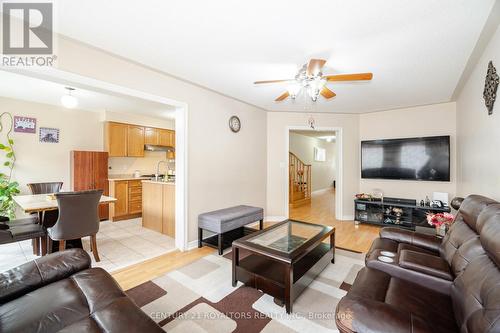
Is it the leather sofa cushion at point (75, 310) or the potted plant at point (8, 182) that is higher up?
the potted plant at point (8, 182)

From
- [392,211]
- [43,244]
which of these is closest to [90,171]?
[43,244]

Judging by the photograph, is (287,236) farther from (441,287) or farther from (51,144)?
(51,144)

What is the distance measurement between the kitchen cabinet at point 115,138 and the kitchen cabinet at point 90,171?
0.23 metres

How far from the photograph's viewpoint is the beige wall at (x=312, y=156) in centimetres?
823

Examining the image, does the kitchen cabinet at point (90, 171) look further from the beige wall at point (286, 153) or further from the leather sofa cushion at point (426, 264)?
Answer: the leather sofa cushion at point (426, 264)

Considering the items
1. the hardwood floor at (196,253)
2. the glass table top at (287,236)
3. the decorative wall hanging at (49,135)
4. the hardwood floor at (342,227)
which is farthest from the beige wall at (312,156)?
the decorative wall hanging at (49,135)

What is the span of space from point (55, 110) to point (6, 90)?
0.84 meters

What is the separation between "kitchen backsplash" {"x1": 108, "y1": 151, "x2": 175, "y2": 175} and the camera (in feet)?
17.1

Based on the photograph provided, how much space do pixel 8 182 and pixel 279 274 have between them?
5017 millimetres

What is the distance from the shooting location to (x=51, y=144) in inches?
171

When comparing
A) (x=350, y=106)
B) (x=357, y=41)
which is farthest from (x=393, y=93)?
(x=357, y=41)

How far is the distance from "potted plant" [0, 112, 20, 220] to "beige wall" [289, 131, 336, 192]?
23.1ft

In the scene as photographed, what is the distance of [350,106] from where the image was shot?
168 inches

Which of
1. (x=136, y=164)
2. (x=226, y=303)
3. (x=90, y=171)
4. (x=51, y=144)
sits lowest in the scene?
(x=226, y=303)
